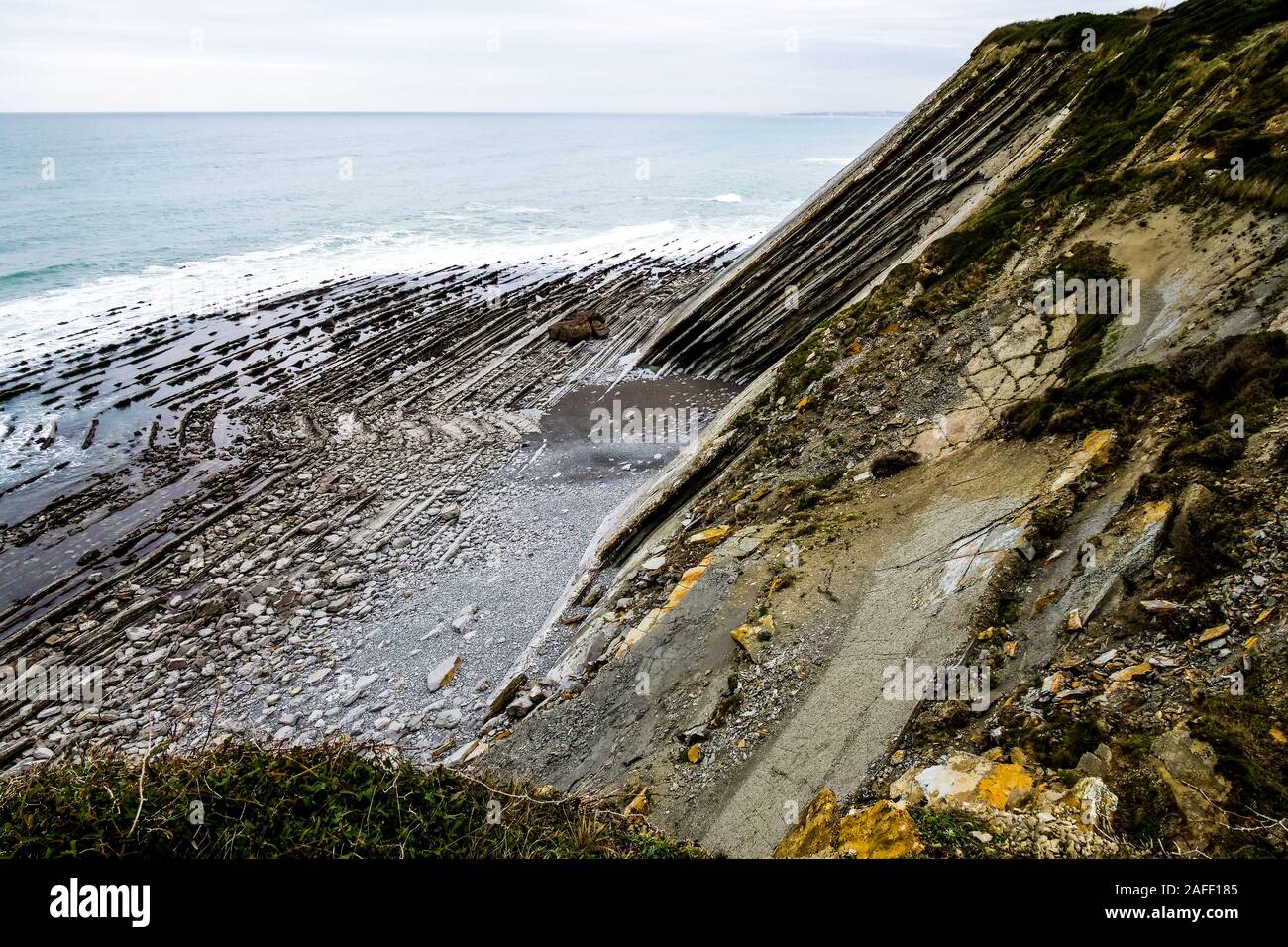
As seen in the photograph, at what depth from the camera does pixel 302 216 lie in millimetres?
66750

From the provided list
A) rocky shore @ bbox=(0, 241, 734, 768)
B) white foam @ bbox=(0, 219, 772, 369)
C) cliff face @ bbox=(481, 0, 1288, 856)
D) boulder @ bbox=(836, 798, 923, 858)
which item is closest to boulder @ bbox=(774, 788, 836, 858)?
cliff face @ bbox=(481, 0, 1288, 856)

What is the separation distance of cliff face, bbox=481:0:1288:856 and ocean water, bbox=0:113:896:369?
34815 millimetres

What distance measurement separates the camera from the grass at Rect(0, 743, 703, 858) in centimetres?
482

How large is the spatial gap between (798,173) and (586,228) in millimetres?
60397

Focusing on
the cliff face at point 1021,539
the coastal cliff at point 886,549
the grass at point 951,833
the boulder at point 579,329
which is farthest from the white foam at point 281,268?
the grass at point 951,833

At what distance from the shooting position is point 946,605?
8453 mm

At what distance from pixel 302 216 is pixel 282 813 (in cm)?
7377

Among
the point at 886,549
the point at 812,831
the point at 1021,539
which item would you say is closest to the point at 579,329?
the point at 886,549

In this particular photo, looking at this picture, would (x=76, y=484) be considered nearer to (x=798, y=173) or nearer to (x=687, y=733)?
(x=687, y=733)

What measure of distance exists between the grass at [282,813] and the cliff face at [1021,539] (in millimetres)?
2362

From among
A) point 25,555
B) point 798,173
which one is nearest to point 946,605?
point 25,555

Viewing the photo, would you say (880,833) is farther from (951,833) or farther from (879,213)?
(879,213)

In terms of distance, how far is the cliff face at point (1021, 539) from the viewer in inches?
230
